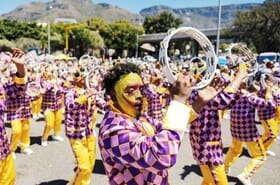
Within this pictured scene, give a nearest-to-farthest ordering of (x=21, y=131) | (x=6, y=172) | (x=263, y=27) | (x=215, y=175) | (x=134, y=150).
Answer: (x=134, y=150) < (x=6, y=172) < (x=215, y=175) < (x=21, y=131) < (x=263, y=27)

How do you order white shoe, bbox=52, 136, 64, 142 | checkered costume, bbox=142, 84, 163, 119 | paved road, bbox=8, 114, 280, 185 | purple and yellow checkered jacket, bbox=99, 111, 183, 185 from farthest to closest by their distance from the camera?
1. checkered costume, bbox=142, 84, 163, 119
2. white shoe, bbox=52, 136, 64, 142
3. paved road, bbox=8, 114, 280, 185
4. purple and yellow checkered jacket, bbox=99, 111, 183, 185

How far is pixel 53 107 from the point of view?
782 cm

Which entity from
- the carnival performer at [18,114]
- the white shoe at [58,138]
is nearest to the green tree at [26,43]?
the white shoe at [58,138]

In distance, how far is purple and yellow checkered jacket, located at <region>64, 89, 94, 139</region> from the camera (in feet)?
14.9

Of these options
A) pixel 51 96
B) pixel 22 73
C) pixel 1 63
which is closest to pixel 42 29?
pixel 1 63

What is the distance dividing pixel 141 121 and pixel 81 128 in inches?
108

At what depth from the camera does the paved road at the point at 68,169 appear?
5.14 m

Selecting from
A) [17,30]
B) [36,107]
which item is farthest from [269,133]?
[17,30]

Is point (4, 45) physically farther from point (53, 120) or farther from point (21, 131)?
point (21, 131)

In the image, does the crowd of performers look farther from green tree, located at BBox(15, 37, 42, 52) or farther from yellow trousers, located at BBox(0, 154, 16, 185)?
green tree, located at BBox(15, 37, 42, 52)

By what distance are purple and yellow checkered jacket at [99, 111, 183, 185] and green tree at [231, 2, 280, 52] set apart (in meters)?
34.8

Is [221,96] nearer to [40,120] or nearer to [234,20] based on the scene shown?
[40,120]

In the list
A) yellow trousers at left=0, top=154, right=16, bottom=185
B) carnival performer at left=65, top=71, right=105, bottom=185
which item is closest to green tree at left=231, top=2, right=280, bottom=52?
carnival performer at left=65, top=71, right=105, bottom=185

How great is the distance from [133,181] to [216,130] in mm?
2035
